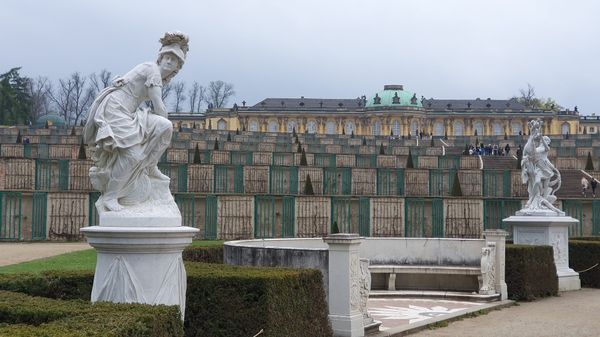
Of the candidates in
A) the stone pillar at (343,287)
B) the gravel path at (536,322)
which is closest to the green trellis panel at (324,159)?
the gravel path at (536,322)

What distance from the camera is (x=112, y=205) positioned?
7805 mm

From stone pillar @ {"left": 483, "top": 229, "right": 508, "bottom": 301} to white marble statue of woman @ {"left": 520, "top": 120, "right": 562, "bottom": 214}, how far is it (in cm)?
296

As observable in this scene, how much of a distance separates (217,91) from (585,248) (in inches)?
4803

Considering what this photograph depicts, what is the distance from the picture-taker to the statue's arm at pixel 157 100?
8000mm

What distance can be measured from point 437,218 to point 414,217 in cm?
85

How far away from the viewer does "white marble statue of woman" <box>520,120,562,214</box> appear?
804 inches

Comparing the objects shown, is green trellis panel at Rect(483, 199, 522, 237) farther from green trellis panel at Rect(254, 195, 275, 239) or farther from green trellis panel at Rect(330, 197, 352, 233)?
green trellis panel at Rect(254, 195, 275, 239)

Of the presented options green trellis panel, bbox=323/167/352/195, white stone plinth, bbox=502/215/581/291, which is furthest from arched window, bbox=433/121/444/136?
white stone plinth, bbox=502/215/581/291

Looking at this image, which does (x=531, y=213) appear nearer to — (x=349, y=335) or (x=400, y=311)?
(x=400, y=311)

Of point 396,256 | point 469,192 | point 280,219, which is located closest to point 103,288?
point 396,256

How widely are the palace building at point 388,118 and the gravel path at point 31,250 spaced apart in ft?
319

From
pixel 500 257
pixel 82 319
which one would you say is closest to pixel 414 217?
pixel 500 257

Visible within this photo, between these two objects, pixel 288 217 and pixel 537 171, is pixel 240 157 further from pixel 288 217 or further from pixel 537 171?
pixel 537 171

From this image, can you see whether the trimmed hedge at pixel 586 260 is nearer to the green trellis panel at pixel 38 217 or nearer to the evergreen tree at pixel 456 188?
the evergreen tree at pixel 456 188
